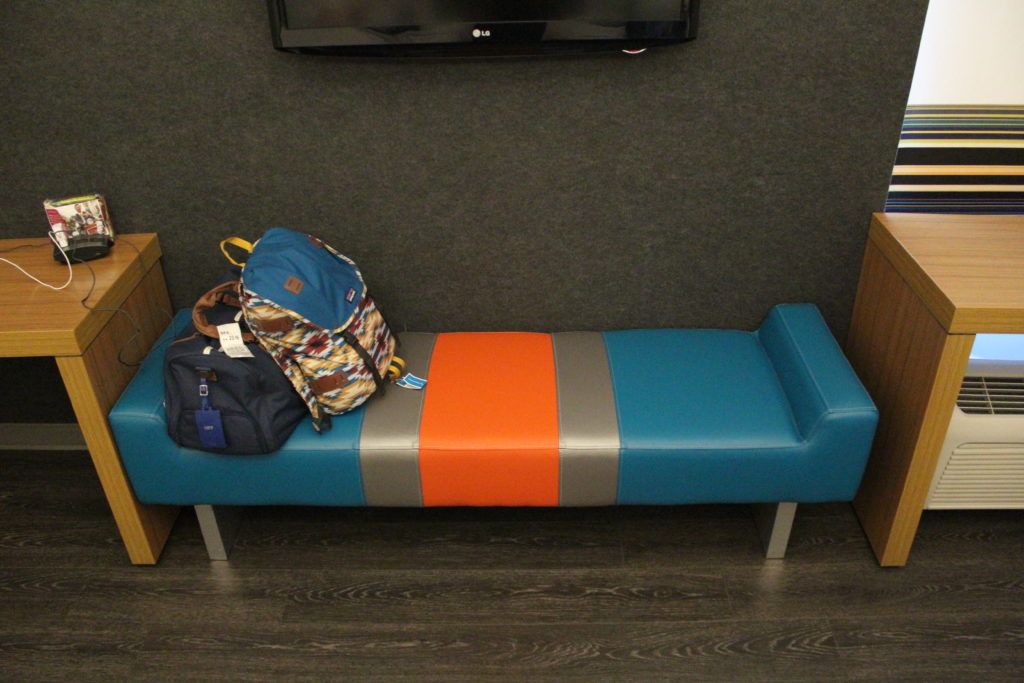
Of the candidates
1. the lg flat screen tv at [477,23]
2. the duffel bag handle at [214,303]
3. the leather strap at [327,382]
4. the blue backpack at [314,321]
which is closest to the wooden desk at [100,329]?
the duffel bag handle at [214,303]

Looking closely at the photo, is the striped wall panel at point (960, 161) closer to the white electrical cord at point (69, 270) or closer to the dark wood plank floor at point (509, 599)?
the dark wood plank floor at point (509, 599)

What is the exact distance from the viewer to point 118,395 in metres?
1.82

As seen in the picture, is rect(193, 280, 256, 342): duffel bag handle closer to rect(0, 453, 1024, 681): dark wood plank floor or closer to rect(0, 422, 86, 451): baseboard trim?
rect(0, 453, 1024, 681): dark wood plank floor

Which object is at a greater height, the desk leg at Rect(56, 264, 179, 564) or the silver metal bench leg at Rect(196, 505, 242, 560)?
the desk leg at Rect(56, 264, 179, 564)

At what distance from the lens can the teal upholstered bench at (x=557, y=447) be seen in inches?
67.1

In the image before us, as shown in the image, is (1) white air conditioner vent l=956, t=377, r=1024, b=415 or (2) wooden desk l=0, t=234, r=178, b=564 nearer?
(2) wooden desk l=0, t=234, r=178, b=564

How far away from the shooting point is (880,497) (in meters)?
1.91

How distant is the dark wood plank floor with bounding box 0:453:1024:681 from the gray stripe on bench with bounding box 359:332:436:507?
0.27m

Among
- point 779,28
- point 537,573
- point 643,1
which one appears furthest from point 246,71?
point 537,573

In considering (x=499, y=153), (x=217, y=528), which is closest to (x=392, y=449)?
(x=217, y=528)

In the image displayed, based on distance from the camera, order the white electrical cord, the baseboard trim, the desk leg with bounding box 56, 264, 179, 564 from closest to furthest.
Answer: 1. the desk leg with bounding box 56, 264, 179, 564
2. the white electrical cord
3. the baseboard trim

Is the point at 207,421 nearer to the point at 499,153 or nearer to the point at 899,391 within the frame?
the point at 499,153

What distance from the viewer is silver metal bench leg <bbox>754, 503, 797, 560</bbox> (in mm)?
1854

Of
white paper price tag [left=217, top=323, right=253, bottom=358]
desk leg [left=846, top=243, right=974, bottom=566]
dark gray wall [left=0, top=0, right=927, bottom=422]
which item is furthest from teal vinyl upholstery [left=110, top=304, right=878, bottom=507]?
dark gray wall [left=0, top=0, right=927, bottom=422]
